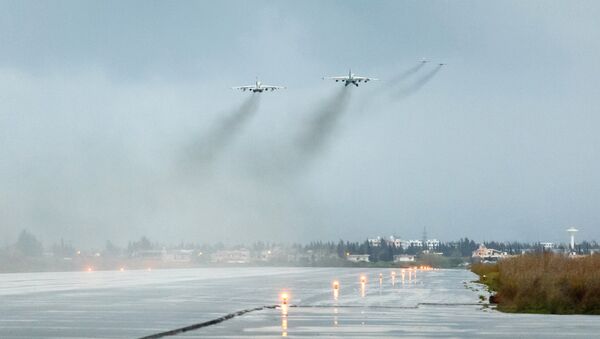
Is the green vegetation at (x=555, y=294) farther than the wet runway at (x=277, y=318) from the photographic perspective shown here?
Yes

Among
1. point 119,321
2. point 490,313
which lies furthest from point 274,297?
point 119,321

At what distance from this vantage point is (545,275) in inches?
1781

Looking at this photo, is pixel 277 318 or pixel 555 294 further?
pixel 555 294

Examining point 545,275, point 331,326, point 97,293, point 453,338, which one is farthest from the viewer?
point 97,293

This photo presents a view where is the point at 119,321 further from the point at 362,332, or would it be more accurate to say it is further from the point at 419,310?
the point at 419,310

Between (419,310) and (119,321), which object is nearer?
(119,321)

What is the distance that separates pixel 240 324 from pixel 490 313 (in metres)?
10.7

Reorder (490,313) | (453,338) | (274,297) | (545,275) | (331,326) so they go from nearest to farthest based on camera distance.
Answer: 1. (453,338)
2. (331,326)
3. (490,313)
4. (545,275)
5. (274,297)

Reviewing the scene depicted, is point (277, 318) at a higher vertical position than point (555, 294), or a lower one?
lower

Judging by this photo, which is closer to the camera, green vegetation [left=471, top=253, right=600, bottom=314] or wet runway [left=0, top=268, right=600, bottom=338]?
wet runway [left=0, top=268, right=600, bottom=338]

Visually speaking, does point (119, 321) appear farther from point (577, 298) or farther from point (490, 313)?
point (577, 298)

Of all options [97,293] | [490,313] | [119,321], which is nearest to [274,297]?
[97,293]

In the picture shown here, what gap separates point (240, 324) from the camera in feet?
105

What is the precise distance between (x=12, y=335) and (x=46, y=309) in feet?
38.4
